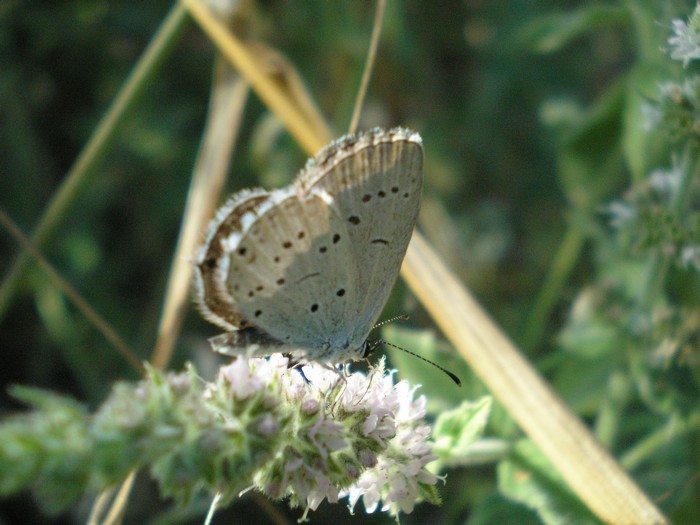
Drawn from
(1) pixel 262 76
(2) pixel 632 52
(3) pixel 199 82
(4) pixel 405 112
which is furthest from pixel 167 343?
(2) pixel 632 52

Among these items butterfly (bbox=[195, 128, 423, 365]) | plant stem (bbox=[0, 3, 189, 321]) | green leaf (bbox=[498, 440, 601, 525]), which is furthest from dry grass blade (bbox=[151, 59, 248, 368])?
green leaf (bbox=[498, 440, 601, 525])

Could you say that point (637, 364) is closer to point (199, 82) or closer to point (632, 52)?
point (632, 52)

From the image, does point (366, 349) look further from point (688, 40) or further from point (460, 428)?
point (688, 40)

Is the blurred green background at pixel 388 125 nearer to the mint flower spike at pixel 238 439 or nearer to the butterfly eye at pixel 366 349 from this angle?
the butterfly eye at pixel 366 349

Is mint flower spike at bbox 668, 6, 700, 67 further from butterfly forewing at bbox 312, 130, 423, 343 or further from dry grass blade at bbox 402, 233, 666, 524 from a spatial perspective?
dry grass blade at bbox 402, 233, 666, 524

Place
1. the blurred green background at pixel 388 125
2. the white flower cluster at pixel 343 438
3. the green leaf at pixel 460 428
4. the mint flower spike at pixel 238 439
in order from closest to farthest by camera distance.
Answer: the mint flower spike at pixel 238 439
the white flower cluster at pixel 343 438
the green leaf at pixel 460 428
the blurred green background at pixel 388 125

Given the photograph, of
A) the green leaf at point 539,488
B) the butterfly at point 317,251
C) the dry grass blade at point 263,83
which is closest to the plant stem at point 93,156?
the dry grass blade at point 263,83

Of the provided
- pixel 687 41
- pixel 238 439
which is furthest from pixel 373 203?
pixel 687 41
